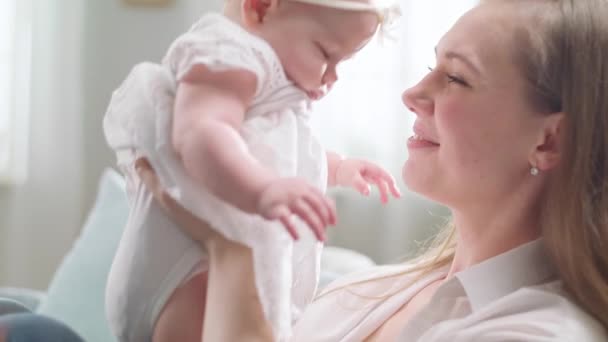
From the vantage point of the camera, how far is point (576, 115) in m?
1.10

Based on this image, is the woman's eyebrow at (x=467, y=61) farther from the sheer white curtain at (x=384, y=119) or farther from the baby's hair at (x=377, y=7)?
the sheer white curtain at (x=384, y=119)

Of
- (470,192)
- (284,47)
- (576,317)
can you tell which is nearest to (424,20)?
(470,192)

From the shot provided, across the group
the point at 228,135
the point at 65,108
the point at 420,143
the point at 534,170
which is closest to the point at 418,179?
the point at 420,143

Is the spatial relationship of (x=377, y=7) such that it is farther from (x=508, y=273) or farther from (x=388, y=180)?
(x=508, y=273)

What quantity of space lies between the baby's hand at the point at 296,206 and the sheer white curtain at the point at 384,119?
1.63m

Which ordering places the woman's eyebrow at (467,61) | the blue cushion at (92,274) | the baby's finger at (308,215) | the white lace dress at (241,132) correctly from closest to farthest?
the baby's finger at (308,215), the white lace dress at (241,132), the woman's eyebrow at (467,61), the blue cushion at (92,274)

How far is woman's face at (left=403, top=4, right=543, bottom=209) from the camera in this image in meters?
1.12

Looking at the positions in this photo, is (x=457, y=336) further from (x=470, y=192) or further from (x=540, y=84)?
(x=540, y=84)

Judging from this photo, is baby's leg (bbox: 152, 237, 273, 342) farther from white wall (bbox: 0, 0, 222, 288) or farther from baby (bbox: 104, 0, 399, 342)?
white wall (bbox: 0, 0, 222, 288)

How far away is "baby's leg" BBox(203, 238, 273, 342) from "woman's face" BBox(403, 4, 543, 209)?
0.38 metres

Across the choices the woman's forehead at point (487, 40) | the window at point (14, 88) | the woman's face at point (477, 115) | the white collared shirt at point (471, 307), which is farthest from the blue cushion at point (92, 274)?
the window at point (14, 88)

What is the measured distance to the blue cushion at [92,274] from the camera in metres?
1.41

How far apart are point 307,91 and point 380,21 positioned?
0.10m

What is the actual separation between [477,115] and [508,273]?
228 mm
